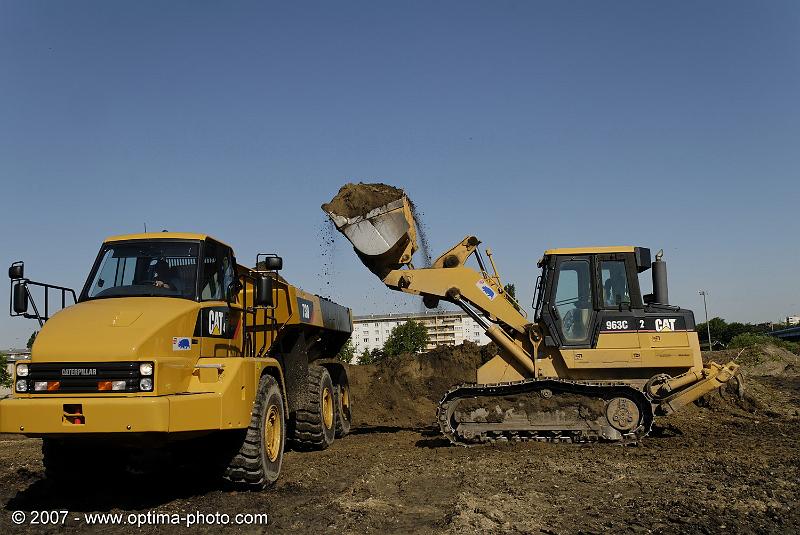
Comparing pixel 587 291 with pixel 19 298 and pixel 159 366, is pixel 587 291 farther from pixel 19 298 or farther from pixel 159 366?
pixel 19 298

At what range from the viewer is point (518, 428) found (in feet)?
41.2

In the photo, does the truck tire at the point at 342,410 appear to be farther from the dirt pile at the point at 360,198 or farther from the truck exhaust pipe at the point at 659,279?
the truck exhaust pipe at the point at 659,279

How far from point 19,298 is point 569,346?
8.46m

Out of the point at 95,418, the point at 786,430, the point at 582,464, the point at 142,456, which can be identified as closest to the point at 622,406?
the point at 582,464

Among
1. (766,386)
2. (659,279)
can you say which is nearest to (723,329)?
(766,386)

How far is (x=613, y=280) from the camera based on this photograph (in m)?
13.1

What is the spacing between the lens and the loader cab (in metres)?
13.0

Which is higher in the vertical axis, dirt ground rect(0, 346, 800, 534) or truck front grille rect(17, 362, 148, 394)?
truck front grille rect(17, 362, 148, 394)

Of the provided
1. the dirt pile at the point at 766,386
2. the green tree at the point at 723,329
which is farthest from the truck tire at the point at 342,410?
the green tree at the point at 723,329

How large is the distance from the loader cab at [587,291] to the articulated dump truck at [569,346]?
0.02 metres

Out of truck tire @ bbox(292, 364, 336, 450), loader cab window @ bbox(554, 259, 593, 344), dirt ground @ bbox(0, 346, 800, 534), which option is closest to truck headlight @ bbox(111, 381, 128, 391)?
dirt ground @ bbox(0, 346, 800, 534)

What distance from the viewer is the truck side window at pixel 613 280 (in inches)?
515

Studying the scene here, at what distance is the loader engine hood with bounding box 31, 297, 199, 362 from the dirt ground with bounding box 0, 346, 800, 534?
5.59ft

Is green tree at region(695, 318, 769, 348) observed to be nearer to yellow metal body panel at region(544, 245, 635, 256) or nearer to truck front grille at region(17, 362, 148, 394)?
yellow metal body panel at region(544, 245, 635, 256)
